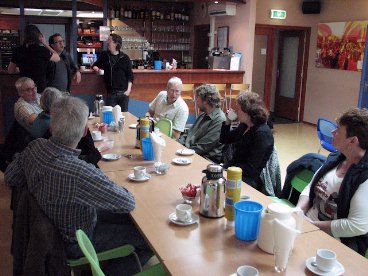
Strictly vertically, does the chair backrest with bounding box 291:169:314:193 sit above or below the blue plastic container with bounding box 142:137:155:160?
below

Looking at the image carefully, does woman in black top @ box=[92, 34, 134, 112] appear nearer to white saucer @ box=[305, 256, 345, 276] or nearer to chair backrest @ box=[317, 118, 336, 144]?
chair backrest @ box=[317, 118, 336, 144]

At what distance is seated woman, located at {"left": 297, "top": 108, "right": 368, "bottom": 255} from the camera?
2020 mm

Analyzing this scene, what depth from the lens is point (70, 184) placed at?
185 centimetres

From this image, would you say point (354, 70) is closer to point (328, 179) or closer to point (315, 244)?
point (328, 179)

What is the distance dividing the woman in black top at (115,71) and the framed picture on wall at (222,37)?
321cm

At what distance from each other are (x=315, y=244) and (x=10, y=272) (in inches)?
82.9

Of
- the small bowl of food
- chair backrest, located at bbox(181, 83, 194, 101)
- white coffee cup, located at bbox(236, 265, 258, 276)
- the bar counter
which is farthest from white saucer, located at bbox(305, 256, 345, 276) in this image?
chair backrest, located at bbox(181, 83, 194, 101)

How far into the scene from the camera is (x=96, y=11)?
10078 millimetres

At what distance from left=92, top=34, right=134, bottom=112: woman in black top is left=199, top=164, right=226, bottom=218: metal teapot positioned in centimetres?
425

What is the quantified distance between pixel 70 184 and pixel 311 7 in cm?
761

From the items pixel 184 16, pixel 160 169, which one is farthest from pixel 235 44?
pixel 160 169

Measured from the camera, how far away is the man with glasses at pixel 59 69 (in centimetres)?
529

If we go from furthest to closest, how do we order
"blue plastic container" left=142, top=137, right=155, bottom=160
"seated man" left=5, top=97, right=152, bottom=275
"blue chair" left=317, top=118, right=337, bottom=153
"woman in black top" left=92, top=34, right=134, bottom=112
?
1. "woman in black top" left=92, top=34, right=134, bottom=112
2. "blue chair" left=317, top=118, right=337, bottom=153
3. "blue plastic container" left=142, top=137, right=155, bottom=160
4. "seated man" left=5, top=97, right=152, bottom=275

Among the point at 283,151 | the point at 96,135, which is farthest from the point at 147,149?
the point at 283,151
